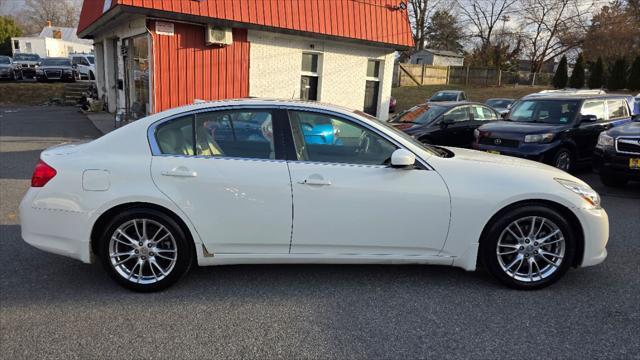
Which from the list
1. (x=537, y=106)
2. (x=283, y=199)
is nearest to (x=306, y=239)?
(x=283, y=199)

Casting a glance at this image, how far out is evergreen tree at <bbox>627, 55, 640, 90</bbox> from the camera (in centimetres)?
3359

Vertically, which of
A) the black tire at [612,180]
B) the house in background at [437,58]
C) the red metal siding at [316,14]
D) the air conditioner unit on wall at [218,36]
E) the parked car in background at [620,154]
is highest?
the house in background at [437,58]

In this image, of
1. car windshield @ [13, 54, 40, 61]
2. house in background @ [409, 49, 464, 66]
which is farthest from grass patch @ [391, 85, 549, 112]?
car windshield @ [13, 54, 40, 61]

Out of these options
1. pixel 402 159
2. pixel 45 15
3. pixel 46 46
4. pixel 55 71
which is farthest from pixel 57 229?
pixel 45 15

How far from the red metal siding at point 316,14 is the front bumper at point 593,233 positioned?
9.00m

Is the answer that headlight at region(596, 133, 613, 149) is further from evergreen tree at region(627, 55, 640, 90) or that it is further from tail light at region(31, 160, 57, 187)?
evergreen tree at region(627, 55, 640, 90)

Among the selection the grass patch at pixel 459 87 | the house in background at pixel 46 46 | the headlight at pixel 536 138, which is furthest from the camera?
the house in background at pixel 46 46

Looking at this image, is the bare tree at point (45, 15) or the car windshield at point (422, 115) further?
the bare tree at point (45, 15)

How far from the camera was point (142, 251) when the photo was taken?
12.3ft

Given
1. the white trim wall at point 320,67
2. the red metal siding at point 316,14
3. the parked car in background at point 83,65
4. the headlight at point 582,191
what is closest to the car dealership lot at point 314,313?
the headlight at point 582,191

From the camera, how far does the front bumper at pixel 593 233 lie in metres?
3.85

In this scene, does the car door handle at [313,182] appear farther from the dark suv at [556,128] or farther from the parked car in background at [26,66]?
the parked car in background at [26,66]

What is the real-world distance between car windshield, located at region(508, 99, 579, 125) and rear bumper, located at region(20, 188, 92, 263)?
8.82m

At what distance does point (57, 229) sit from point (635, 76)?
39.8m
